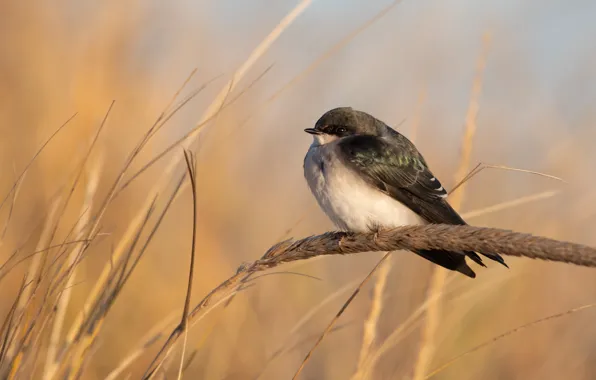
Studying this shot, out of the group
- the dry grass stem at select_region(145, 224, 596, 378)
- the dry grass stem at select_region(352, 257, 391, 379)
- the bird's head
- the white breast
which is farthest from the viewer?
the bird's head

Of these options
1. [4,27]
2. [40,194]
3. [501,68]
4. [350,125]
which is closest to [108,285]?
[350,125]

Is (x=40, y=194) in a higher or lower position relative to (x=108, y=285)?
higher

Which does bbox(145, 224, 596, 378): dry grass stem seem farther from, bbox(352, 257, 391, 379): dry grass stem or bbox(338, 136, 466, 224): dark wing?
bbox(338, 136, 466, 224): dark wing

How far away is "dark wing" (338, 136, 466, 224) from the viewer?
3057 mm

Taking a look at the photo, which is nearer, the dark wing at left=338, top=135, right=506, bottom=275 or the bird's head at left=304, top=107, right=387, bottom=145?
the dark wing at left=338, top=135, right=506, bottom=275

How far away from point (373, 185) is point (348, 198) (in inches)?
6.5

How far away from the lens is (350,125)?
133 inches

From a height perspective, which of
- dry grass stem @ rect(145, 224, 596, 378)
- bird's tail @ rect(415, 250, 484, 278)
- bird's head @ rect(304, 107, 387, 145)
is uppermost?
bird's head @ rect(304, 107, 387, 145)

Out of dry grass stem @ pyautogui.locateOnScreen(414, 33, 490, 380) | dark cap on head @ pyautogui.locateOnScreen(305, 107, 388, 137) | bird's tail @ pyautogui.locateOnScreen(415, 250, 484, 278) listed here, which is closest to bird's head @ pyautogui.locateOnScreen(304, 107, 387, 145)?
dark cap on head @ pyautogui.locateOnScreen(305, 107, 388, 137)

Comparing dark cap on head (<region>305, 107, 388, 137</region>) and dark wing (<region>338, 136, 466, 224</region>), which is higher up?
dark cap on head (<region>305, 107, 388, 137</region>)

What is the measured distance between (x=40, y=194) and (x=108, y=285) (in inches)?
107

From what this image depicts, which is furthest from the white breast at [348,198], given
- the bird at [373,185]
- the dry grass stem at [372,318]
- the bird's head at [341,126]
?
the dry grass stem at [372,318]

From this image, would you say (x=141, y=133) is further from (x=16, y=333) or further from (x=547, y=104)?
(x=16, y=333)

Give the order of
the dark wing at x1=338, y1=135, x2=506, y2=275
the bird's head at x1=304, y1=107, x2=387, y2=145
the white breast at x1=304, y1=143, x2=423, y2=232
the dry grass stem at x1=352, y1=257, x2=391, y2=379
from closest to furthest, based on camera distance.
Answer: the dry grass stem at x1=352, y1=257, x2=391, y2=379
the white breast at x1=304, y1=143, x2=423, y2=232
the dark wing at x1=338, y1=135, x2=506, y2=275
the bird's head at x1=304, y1=107, x2=387, y2=145
